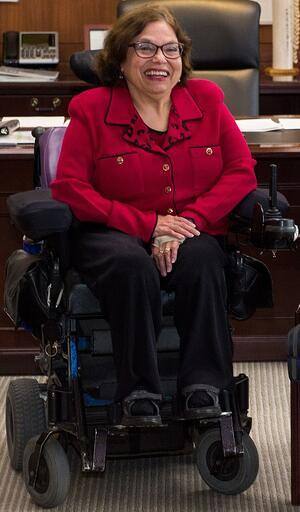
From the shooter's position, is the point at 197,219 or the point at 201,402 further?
the point at 197,219

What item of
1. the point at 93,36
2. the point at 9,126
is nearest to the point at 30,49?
the point at 93,36

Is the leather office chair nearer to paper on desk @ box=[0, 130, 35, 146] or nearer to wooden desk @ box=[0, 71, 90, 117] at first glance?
paper on desk @ box=[0, 130, 35, 146]

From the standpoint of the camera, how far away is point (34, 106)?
518 centimetres

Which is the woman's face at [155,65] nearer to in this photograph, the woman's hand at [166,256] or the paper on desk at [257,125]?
the woman's hand at [166,256]

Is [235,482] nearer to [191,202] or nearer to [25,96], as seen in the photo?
[191,202]

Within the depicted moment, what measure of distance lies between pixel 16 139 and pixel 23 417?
3.52 ft

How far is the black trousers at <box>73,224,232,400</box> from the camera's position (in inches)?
100

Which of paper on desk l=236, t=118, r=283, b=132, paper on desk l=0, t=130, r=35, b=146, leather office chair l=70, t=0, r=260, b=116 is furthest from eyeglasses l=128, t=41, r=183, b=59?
leather office chair l=70, t=0, r=260, b=116

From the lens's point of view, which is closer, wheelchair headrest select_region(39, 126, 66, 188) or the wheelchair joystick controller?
the wheelchair joystick controller

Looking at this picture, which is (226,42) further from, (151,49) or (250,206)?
(250,206)

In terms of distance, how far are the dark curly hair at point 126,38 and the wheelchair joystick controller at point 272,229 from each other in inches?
20.6

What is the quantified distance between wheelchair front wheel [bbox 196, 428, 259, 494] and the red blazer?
0.50m

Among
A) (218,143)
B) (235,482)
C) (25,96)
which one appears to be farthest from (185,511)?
(25,96)

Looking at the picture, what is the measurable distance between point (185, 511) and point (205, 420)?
235mm
